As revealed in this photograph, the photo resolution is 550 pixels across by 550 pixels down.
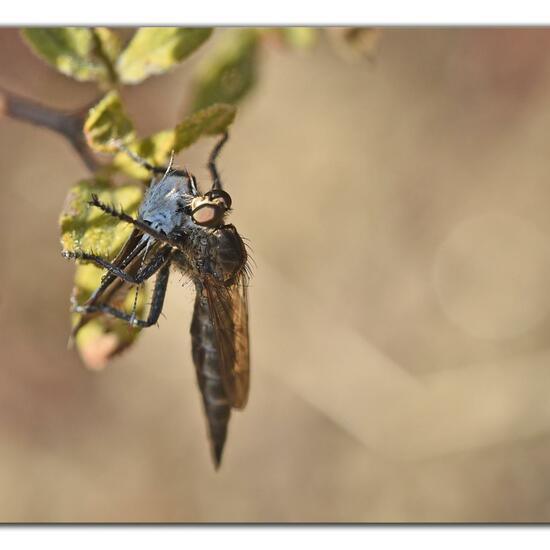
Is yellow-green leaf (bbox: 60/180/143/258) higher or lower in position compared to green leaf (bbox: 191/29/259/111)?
lower

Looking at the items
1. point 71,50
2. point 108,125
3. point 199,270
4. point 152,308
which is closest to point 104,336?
point 152,308

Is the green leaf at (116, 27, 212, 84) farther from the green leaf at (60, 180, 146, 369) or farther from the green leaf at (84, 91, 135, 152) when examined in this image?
the green leaf at (60, 180, 146, 369)

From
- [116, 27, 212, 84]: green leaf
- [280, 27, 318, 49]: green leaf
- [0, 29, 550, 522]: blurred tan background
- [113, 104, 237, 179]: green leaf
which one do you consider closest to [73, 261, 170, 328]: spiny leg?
[113, 104, 237, 179]: green leaf

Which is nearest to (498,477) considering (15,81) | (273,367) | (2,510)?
(273,367)

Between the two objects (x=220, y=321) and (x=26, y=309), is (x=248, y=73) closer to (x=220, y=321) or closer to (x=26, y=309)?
(x=220, y=321)

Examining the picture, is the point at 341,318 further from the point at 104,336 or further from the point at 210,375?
the point at 104,336

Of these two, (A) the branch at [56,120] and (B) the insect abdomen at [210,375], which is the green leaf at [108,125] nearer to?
(A) the branch at [56,120]

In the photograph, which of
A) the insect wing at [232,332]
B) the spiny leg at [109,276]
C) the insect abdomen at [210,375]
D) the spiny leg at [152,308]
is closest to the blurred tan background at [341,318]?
the insect abdomen at [210,375]
